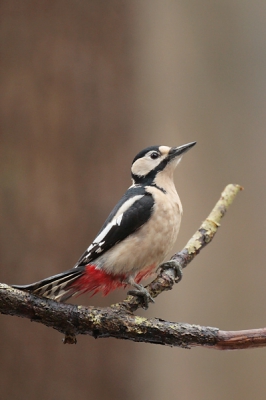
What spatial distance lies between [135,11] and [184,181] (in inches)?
28.4

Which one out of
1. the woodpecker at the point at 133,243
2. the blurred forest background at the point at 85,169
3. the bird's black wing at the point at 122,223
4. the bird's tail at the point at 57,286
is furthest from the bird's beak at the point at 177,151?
the blurred forest background at the point at 85,169

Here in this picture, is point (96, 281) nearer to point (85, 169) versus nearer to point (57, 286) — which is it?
point (57, 286)

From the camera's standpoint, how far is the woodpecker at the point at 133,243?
89cm

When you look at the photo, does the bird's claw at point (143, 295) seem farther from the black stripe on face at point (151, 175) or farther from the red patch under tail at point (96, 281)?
the black stripe on face at point (151, 175)

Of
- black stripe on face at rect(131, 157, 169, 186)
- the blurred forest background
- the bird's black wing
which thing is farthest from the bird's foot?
the blurred forest background

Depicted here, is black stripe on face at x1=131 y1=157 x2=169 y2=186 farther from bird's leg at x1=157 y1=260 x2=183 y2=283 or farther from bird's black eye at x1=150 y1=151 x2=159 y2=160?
bird's leg at x1=157 y1=260 x2=183 y2=283

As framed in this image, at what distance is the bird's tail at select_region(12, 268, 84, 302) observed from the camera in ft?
2.55

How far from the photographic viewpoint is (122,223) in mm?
936

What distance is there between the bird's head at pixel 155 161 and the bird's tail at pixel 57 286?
310mm

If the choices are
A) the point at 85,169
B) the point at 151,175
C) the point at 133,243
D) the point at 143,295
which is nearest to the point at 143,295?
the point at 143,295

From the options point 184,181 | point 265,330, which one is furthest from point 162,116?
point 265,330

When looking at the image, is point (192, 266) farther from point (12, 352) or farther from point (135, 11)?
point (135, 11)

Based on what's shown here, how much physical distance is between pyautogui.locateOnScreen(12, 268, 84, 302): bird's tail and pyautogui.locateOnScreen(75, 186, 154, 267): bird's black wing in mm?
62

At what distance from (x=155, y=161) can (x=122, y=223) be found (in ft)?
0.63
